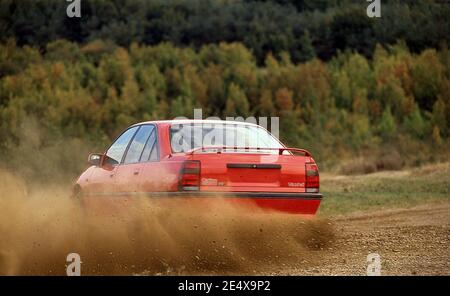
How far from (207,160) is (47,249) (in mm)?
2061

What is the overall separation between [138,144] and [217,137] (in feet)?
3.00

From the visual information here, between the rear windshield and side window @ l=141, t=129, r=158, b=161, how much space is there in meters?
0.20

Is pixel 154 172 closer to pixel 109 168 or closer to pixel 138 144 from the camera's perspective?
pixel 138 144

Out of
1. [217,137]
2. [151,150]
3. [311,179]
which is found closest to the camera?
[311,179]

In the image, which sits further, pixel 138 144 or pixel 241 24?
pixel 241 24

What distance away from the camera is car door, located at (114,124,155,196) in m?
10.9

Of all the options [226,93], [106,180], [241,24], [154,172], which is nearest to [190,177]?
[154,172]

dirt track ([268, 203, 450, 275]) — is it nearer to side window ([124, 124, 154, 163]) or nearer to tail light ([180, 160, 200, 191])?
tail light ([180, 160, 200, 191])

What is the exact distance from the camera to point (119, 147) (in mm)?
12070

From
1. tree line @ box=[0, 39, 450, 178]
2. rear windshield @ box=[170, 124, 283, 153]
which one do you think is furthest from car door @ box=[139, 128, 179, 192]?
tree line @ box=[0, 39, 450, 178]

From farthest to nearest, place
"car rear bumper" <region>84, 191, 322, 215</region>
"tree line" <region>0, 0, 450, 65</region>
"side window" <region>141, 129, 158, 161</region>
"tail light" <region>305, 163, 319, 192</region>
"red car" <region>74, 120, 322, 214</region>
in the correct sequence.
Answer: "tree line" <region>0, 0, 450, 65</region>
"side window" <region>141, 129, 158, 161</region>
"tail light" <region>305, 163, 319, 192</region>
"red car" <region>74, 120, 322, 214</region>
"car rear bumper" <region>84, 191, 322, 215</region>

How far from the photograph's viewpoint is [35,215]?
39.4 ft

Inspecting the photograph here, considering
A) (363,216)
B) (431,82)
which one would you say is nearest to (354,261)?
(363,216)

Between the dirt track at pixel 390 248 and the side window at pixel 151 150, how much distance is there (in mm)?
1779
